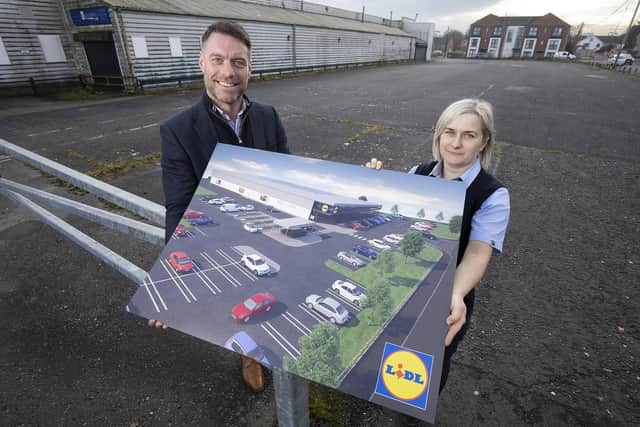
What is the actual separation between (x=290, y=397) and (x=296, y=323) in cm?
55

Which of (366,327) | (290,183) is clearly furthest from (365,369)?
(290,183)

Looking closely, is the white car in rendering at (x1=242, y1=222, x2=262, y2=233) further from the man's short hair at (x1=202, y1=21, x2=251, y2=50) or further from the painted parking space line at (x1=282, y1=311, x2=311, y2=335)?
the man's short hair at (x1=202, y1=21, x2=251, y2=50)

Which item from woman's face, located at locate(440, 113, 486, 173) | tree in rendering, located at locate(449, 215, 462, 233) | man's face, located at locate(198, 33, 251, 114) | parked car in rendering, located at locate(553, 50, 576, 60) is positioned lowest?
tree in rendering, located at locate(449, 215, 462, 233)

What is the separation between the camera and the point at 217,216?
1.57 meters

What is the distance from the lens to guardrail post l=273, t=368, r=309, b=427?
140 centimetres

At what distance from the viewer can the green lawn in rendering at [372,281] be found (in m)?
1.05

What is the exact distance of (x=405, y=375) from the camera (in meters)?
0.99

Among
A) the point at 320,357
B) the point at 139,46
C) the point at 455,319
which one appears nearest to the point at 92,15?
the point at 139,46

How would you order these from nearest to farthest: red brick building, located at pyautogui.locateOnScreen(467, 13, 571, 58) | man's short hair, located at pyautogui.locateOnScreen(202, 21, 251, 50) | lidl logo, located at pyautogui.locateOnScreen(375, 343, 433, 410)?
1. lidl logo, located at pyautogui.locateOnScreen(375, 343, 433, 410)
2. man's short hair, located at pyautogui.locateOnScreen(202, 21, 251, 50)
3. red brick building, located at pyautogui.locateOnScreen(467, 13, 571, 58)

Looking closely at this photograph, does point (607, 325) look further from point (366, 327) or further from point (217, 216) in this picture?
point (217, 216)

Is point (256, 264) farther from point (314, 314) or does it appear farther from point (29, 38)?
point (29, 38)

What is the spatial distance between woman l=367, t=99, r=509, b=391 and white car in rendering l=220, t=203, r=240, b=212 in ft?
2.38

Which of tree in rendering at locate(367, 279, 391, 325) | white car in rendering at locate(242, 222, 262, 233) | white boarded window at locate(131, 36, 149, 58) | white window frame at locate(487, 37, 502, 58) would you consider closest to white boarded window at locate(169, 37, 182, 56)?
white boarded window at locate(131, 36, 149, 58)

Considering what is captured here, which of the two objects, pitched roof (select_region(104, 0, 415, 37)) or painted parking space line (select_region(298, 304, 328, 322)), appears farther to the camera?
pitched roof (select_region(104, 0, 415, 37))
